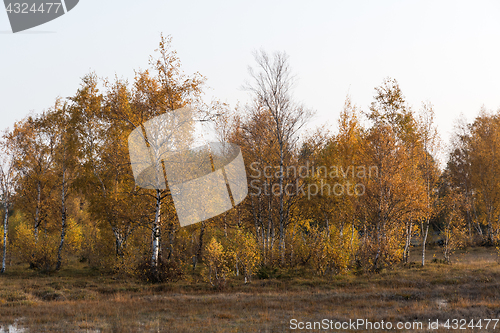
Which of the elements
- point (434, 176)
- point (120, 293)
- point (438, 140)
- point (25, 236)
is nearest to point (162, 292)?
point (120, 293)

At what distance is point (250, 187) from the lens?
22.1m

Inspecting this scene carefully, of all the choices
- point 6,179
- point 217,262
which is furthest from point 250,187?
point 6,179

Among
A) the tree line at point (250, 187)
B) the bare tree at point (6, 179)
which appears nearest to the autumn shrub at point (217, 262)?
the tree line at point (250, 187)

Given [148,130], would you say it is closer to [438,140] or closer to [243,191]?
[243,191]

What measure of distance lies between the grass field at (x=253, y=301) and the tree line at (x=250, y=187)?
1170 mm

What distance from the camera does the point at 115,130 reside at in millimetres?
20938

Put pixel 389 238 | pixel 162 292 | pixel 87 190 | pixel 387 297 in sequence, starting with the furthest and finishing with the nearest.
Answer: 1. pixel 87 190
2. pixel 389 238
3. pixel 162 292
4. pixel 387 297

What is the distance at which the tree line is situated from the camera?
671 inches

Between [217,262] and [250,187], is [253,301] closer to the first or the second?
[217,262]

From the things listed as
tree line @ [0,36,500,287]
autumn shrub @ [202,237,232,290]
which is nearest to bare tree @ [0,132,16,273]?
tree line @ [0,36,500,287]

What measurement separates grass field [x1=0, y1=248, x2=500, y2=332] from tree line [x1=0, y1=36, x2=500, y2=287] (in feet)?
3.84

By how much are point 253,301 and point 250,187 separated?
9.92 meters

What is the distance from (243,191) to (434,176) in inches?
453

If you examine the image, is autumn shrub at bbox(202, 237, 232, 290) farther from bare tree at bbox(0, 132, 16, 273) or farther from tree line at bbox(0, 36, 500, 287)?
bare tree at bbox(0, 132, 16, 273)
